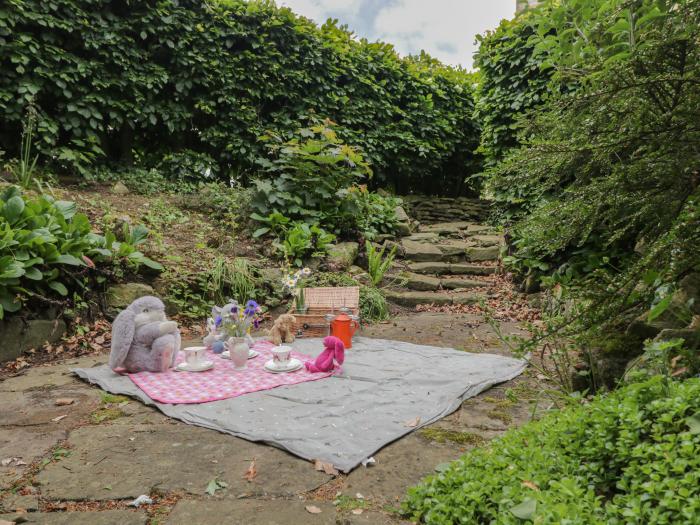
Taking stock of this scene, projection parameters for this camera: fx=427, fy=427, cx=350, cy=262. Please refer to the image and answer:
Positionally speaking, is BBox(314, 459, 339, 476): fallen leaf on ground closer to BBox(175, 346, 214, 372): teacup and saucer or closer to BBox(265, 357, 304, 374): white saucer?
BBox(265, 357, 304, 374): white saucer

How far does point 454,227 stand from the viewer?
7840mm

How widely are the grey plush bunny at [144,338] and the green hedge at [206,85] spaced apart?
13.0ft

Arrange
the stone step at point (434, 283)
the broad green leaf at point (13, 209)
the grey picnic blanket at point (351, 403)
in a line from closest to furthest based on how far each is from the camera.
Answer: the grey picnic blanket at point (351, 403)
the broad green leaf at point (13, 209)
the stone step at point (434, 283)

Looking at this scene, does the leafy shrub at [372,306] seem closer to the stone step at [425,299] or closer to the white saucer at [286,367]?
the stone step at [425,299]

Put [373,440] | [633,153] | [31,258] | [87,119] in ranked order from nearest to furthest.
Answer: [633,153]
[373,440]
[31,258]
[87,119]

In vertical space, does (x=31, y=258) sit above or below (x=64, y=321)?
above

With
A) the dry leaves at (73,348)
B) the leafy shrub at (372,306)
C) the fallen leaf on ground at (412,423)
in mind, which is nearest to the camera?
the fallen leaf on ground at (412,423)

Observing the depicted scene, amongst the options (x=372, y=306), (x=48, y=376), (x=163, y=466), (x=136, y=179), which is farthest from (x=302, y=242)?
(x=163, y=466)

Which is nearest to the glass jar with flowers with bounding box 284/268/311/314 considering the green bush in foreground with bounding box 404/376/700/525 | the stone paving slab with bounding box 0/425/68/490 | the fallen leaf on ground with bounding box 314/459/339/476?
the stone paving slab with bounding box 0/425/68/490

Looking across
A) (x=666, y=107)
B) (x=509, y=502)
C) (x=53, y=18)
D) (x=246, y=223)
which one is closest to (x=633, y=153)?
(x=666, y=107)

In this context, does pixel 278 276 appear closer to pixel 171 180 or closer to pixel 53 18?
pixel 171 180

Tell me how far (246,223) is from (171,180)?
1.81 metres

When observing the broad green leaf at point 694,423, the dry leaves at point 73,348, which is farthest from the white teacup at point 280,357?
the broad green leaf at point 694,423

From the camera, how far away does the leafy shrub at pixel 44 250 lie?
3.07m
